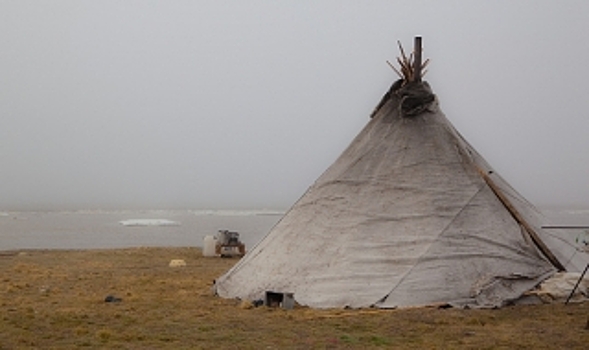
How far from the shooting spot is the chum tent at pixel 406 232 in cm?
1114

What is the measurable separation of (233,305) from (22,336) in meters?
3.54

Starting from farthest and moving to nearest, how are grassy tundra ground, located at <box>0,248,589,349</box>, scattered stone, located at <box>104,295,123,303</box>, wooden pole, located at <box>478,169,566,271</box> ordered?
scattered stone, located at <box>104,295,123,303</box>
wooden pole, located at <box>478,169,566,271</box>
grassy tundra ground, located at <box>0,248,589,349</box>

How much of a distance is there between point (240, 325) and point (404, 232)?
11.2ft

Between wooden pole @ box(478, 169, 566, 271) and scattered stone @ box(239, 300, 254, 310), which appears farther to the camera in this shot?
wooden pole @ box(478, 169, 566, 271)

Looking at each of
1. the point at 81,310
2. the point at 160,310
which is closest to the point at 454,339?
the point at 160,310

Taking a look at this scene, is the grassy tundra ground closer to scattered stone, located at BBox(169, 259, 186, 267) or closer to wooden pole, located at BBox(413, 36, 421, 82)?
wooden pole, located at BBox(413, 36, 421, 82)

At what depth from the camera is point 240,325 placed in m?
9.99

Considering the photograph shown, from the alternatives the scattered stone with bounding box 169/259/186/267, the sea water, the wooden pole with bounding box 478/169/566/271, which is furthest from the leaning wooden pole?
the sea water

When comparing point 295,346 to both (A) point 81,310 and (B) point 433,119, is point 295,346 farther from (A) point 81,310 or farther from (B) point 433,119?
(B) point 433,119

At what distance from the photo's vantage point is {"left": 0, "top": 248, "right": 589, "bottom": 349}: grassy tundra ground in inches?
348

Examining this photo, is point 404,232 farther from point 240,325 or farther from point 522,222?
point 240,325

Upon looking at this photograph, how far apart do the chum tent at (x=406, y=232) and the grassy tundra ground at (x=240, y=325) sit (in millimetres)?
515

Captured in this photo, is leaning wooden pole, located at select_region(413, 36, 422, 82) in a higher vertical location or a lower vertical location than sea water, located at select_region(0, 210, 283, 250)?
higher

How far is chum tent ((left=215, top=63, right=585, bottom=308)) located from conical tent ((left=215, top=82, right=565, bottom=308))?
0.06ft
